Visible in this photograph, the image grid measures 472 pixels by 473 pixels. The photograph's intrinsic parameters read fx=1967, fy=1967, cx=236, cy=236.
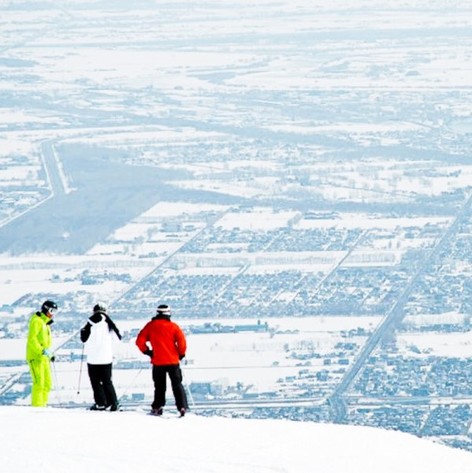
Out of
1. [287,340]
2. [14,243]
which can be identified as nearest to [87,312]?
[287,340]

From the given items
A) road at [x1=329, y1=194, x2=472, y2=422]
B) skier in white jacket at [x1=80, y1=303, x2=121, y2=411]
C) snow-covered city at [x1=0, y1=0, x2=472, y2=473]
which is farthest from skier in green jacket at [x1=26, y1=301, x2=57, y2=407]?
road at [x1=329, y1=194, x2=472, y2=422]

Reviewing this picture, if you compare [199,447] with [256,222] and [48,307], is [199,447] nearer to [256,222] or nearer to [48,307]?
[48,307]

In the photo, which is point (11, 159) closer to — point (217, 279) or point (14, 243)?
point (14, 243)

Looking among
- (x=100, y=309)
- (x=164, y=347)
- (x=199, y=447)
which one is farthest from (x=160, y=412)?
(x=199, y=447)

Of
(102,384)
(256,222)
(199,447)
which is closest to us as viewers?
(199,447)

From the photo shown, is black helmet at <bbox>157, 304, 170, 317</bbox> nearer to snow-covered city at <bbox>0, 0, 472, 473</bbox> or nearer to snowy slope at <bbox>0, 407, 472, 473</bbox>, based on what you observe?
snowy slope at <bbox>0, 407, 472, 473</bbox>
